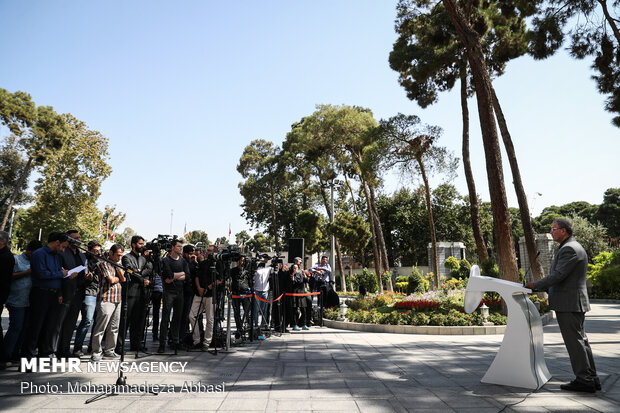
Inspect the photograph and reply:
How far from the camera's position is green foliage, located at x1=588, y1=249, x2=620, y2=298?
1948 cm

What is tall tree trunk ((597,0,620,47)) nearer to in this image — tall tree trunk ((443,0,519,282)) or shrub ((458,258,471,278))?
tall tree trunk ((443,0,519,282))

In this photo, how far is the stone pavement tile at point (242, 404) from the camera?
3.69m

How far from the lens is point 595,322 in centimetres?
1144

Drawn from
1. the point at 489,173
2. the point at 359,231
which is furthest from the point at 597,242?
the point at 489,173

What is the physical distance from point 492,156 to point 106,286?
10.0 m

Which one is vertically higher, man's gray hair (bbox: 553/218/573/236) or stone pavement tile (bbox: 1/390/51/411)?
man's gray hair (bbox: 553/218/573/236)

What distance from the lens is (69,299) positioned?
5672 millimetres

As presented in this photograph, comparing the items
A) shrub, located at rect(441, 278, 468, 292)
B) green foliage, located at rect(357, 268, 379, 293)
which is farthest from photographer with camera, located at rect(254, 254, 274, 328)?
green foliage, located at rect(357, 268, 379, 293)

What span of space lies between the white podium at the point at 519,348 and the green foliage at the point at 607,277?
19072mm

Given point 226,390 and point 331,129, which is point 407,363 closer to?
point 226,390

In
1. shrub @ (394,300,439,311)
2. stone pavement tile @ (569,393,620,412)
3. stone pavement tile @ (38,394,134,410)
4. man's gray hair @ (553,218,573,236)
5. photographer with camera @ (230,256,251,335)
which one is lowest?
stone pavement tile @ (569,393,620,412)

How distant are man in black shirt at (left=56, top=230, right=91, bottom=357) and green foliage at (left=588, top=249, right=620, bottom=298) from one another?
22.7 metres

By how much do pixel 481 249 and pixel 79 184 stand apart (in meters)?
27.3

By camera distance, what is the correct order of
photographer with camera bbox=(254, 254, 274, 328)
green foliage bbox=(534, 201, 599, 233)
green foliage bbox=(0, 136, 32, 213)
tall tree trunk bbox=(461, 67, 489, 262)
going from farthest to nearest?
green foliage bbox=(534, 201, 599, 233) < green foliage bbox=(0, 136, 32, 213) < tall tree trunk bbox=(461, 67, 489, 262) < photographer with camera bbox=(254, 254, 274, 328)
